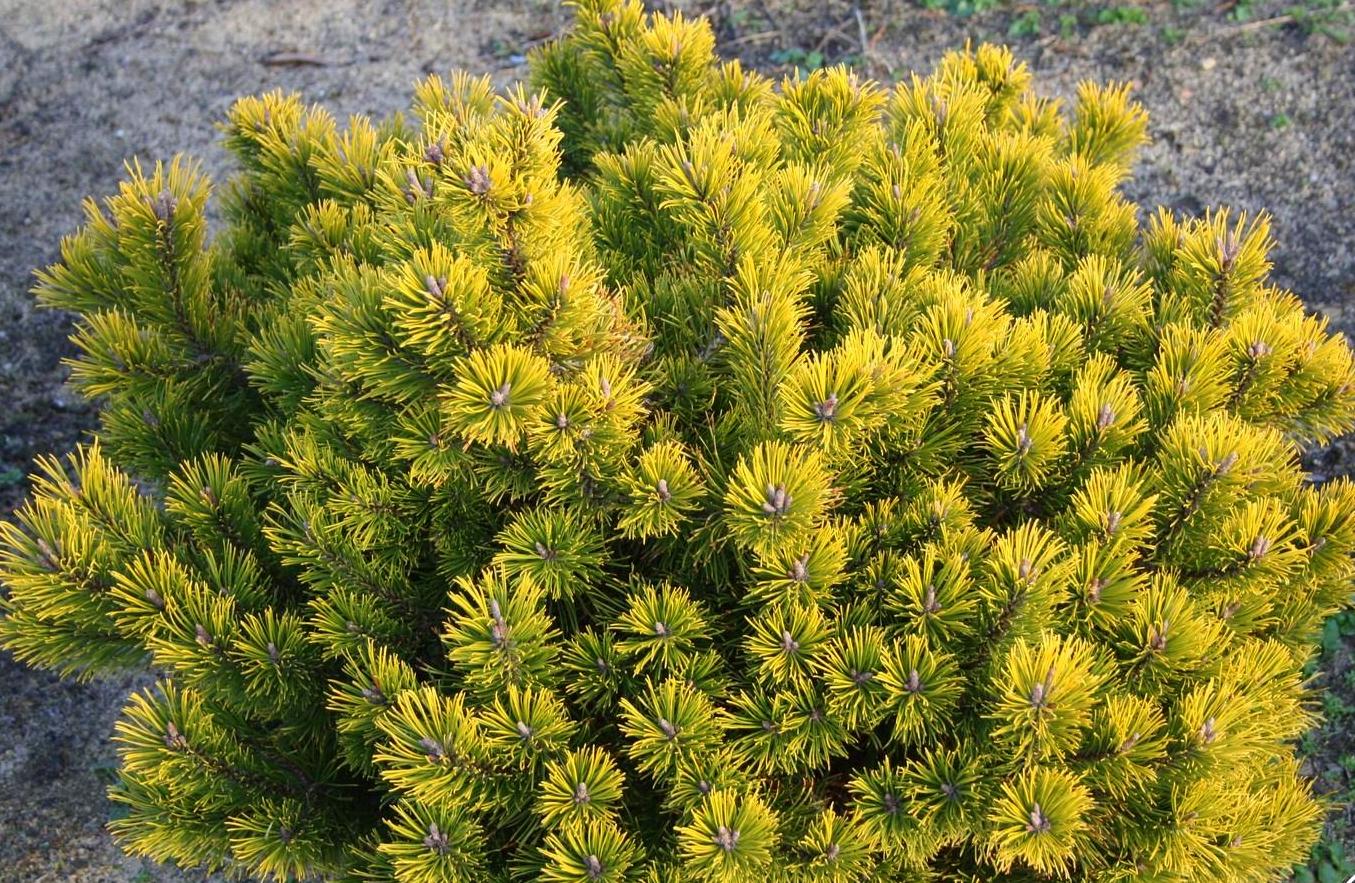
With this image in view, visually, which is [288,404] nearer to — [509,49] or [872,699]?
[872,699]

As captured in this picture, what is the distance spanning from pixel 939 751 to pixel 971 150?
126 centimetres

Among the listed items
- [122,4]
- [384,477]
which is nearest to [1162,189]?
[384,477]

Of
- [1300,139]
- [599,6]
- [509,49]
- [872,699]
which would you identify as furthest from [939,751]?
[509,49]

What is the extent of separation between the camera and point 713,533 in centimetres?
184

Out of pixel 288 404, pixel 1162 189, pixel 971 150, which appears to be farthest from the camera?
pixel 1162 189

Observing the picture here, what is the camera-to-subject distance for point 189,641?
1.92m

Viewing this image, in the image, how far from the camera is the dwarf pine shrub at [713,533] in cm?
171

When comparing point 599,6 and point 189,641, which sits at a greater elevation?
point 599,6

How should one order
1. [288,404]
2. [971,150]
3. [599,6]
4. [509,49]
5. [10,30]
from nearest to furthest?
1. [288,404]
2. [971,150]
3. [599,6]
4. [509,49]
5. [10,30]

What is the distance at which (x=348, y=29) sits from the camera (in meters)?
5.36

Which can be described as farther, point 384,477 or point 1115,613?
point 384,477

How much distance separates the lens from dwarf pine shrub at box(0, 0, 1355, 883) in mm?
1711

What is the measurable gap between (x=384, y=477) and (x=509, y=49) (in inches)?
146

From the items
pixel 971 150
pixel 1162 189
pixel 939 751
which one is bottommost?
pixel 1162 189
